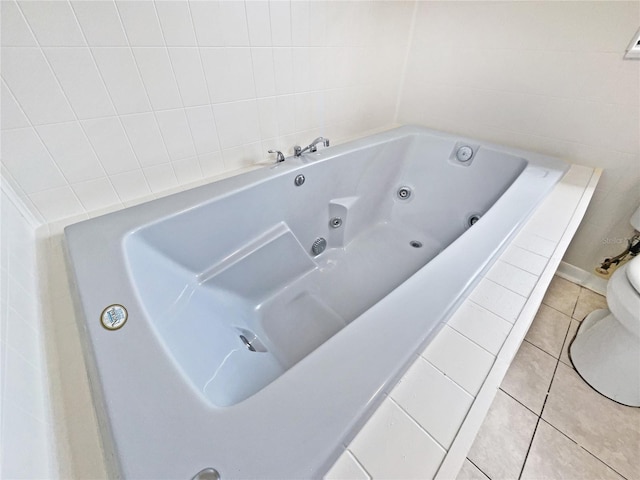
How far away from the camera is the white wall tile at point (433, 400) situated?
0.38m

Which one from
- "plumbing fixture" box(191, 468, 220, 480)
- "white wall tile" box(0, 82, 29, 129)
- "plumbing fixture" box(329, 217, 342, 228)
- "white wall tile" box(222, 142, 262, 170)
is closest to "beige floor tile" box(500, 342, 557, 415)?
"plumbing fixture" box(329, 217, 342, 228)

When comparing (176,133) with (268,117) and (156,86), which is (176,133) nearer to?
(156,86)

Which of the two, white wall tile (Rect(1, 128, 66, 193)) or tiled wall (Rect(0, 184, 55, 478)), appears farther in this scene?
white wall tile (Rect(1, 128, 66, 193))

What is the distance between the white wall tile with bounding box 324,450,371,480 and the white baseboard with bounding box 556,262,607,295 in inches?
58.5

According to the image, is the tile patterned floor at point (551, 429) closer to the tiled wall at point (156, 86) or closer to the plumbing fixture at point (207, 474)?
the plumbing fixture at point (207, 474)

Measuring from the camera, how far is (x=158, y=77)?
2.37ft

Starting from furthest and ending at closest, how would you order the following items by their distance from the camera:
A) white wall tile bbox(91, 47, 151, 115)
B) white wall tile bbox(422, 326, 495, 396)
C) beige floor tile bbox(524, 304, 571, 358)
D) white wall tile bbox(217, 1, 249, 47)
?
beige floor tile bbox(524, 304, 571, 358)
white wall tile bbox(217, 1, 249, 47)
white wall tile bbox(91, 47, 151, 115)
white wall tile bbox(422, 326, 495, 396)

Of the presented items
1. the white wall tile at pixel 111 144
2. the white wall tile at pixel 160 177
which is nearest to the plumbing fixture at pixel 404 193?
the white wall tile at pixel 160 177

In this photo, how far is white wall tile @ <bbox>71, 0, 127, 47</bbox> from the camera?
0.57 metres

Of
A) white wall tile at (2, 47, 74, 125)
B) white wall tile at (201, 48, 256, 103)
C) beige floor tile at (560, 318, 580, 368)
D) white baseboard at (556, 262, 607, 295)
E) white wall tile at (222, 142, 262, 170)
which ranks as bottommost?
beige floor tile at (560, 318, 580, 368)

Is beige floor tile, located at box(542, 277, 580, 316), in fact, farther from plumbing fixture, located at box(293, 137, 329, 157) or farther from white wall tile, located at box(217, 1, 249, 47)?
white wall tile, located at box(217, 1, 249, 47)

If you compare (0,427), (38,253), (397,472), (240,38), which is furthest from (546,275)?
(38,253)

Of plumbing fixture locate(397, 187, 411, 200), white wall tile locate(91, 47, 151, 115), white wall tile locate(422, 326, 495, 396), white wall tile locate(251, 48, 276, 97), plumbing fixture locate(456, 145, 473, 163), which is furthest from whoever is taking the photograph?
plumbing fixture locate(397, 187, 411, 200)

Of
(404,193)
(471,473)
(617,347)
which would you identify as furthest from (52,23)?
(617,347)
